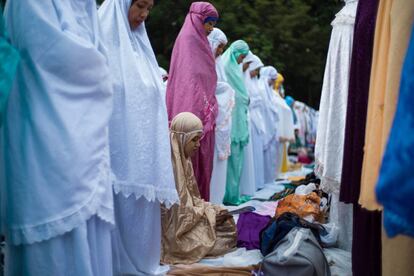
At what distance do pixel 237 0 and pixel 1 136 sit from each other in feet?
56.1

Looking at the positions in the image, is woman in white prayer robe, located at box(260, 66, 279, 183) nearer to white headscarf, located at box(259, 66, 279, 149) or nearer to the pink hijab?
white headscarf, located at box(259, 66, 279, 149)

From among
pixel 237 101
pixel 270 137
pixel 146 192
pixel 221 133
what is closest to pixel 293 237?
pixel 146 192

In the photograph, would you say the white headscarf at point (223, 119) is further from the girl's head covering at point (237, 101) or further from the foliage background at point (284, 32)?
the foliage background at point (284, 32)

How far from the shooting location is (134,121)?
9.18 feet

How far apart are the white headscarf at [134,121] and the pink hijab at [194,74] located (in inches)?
59.3

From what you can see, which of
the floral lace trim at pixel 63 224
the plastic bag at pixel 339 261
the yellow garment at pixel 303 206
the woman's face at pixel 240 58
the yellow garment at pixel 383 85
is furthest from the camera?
the woman's face at pixel 240 58

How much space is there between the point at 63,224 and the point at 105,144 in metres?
0.39

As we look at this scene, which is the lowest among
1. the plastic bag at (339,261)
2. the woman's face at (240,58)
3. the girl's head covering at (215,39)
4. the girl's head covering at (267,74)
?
the plastic bag at (339,261)

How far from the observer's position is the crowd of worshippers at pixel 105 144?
1.91 metres

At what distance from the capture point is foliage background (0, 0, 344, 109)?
1644cm

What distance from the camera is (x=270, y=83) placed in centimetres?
973

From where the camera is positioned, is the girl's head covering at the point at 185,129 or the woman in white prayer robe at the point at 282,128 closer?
the girl's head covering at the point at 185,129

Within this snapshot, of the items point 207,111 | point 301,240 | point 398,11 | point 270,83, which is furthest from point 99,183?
point 270,83

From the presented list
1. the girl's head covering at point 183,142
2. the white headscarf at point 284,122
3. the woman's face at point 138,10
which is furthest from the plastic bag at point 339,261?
the white headscarf at point 284,122
